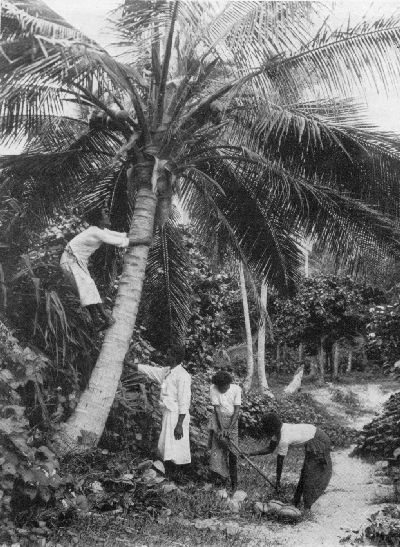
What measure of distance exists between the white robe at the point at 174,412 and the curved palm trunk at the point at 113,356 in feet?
1.92

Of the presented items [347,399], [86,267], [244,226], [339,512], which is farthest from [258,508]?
[347,399]

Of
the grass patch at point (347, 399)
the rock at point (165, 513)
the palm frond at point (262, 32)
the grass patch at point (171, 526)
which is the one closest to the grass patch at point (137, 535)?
the grass patch at point (171, 526)

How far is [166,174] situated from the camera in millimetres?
7371

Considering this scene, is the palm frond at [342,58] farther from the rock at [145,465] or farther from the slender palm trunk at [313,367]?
the slender palm trunk at [313,367]

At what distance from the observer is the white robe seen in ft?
21.1

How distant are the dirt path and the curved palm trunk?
181 cm

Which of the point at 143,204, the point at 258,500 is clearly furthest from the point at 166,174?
the point at 258,500

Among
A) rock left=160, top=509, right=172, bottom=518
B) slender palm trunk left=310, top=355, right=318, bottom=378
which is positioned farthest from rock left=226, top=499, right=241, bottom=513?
slender palm trunk left=310, top=355, right=318, bottom=378

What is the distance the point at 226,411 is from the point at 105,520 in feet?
8.02

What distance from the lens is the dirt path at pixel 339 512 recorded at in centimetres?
511

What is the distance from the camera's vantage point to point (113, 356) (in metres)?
6.34

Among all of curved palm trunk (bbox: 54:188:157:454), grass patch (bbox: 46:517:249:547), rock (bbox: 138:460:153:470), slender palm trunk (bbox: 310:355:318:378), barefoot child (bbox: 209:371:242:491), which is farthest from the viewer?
slender palm trunk (bbox: 310:355:318:378)

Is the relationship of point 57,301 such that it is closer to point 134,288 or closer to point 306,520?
point 134,288

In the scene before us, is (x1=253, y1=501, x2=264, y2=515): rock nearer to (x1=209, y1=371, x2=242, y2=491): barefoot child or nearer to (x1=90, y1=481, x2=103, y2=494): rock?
(x1=209, y1=371, x2=242, y2=491): barefoot child
